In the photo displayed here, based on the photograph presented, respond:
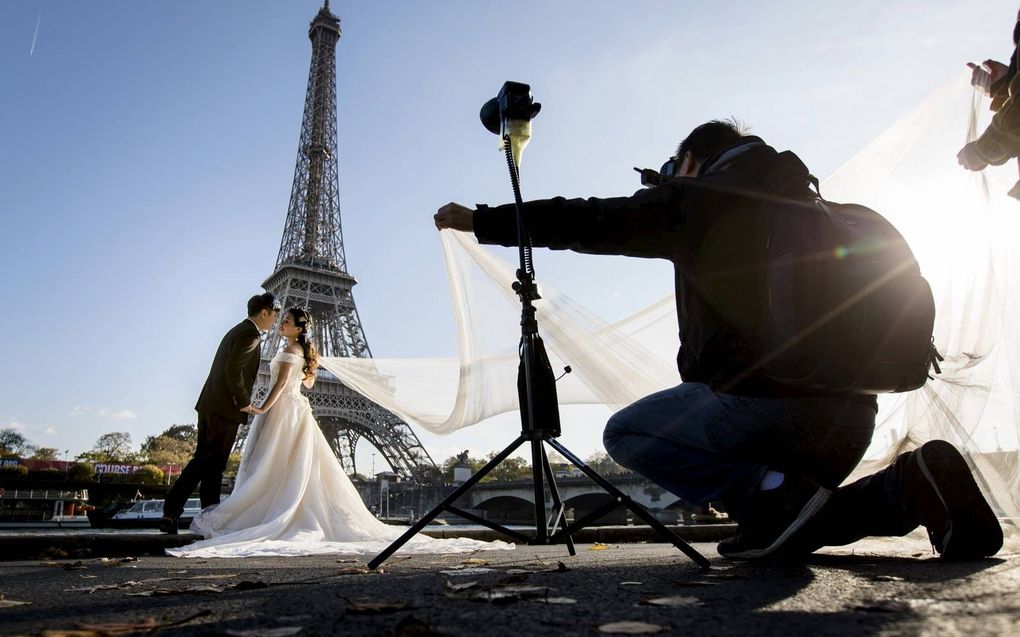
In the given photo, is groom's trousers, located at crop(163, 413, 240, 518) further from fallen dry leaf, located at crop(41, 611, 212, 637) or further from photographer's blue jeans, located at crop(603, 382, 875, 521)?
fallen dry leaf, located at crop(41, 611, 212, 637)

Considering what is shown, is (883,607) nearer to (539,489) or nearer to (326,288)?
(539,489)

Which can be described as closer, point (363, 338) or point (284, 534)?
point (284, 534)

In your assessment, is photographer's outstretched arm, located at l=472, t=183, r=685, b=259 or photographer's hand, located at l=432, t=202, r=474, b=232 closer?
photographer's outstretched arm, located at l=472, t=183, r=685, b=259

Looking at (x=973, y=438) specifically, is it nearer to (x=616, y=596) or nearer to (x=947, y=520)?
(x=947, y=520)

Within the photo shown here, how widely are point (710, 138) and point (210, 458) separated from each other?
172 inches

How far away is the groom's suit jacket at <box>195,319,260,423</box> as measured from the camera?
195 inches

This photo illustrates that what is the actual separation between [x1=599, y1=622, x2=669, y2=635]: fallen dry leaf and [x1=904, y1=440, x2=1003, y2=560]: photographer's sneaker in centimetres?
125

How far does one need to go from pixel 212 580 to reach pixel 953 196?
144 inches

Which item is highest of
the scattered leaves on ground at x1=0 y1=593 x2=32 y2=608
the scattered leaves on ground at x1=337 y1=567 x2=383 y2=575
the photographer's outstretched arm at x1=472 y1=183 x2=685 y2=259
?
the photographer's outstretched arm at x1=472 y1=183 x2=685 y2=259

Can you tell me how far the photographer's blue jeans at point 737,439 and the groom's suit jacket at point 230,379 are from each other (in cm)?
374

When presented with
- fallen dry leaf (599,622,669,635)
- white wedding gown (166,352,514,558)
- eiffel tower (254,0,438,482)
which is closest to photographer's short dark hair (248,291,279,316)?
white wedding gown (166,352,514,558)

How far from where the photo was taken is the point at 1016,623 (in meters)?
0.99

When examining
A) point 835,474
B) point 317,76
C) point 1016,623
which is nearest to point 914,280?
point 835,474

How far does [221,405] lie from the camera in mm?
4945
